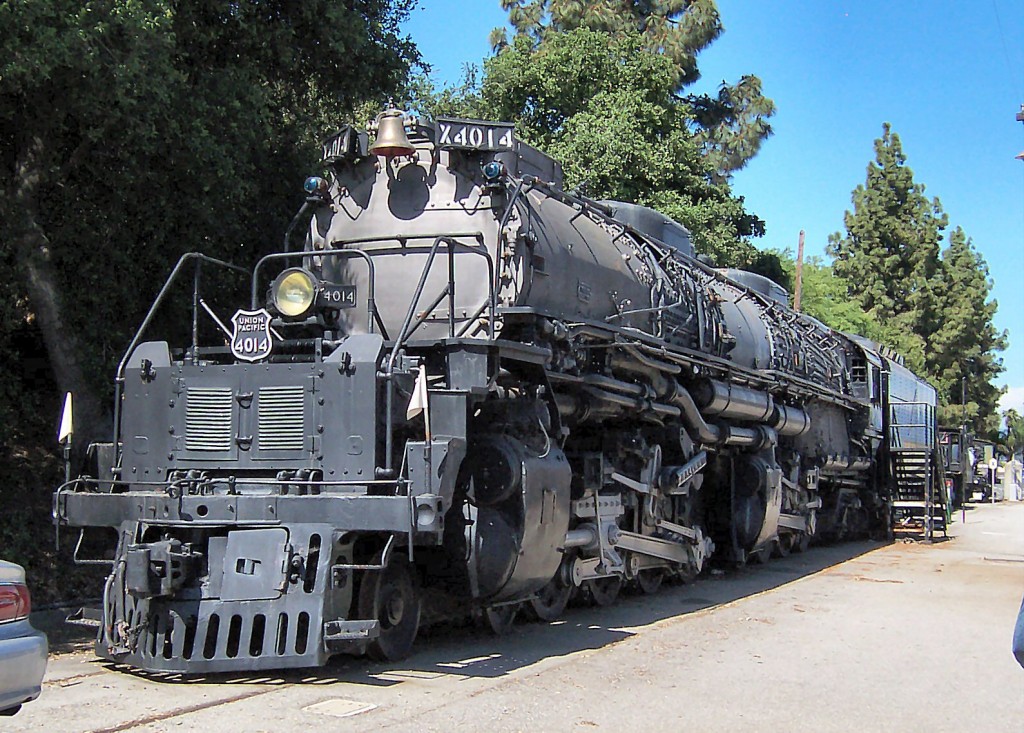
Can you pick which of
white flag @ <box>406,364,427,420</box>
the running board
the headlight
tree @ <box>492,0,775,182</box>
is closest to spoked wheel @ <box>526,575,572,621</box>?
the running board

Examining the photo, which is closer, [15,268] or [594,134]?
[15,268]

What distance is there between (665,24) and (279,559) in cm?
2939

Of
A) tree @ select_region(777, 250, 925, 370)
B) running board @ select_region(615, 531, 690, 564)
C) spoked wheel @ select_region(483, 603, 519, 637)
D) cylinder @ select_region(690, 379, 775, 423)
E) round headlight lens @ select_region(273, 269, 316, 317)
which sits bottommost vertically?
spoked wheel @ select_region(483, 603, 519, 637)

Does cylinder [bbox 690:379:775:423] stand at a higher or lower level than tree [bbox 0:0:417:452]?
lower

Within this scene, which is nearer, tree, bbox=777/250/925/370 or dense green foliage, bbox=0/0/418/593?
dense green foliage, bbox=0/0/418/593

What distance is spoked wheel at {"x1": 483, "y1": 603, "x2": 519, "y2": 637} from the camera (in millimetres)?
8709

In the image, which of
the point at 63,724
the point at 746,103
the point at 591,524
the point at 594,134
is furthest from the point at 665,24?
the point at 63,724

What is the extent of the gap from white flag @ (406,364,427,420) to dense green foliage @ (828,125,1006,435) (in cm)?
4181

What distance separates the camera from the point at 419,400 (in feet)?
23.3

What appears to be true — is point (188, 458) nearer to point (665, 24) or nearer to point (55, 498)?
point (55, 498)

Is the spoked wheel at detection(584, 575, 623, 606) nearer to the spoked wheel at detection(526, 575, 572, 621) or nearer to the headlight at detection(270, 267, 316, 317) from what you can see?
the spoked wheel at detection(526, 575, 572, 621)

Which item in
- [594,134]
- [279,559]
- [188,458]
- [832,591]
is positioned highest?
[594,134]

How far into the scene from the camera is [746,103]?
115ft

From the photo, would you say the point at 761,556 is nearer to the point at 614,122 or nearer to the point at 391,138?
the point at 391,138
